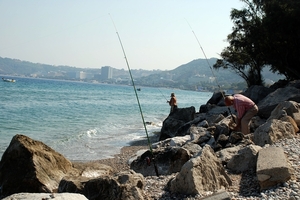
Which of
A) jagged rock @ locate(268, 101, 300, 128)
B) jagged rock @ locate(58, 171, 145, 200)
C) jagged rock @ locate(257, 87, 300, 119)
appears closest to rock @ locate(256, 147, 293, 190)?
jagged rock @ locate(58, 171, 145, 200)

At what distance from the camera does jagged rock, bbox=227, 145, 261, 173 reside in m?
6.62

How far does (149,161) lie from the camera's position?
786 cm

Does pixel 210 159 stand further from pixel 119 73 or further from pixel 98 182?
pixel 119 73

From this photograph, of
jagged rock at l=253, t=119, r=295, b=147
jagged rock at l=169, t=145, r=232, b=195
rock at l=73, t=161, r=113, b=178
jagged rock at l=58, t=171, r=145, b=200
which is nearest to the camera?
jagged rock at l=58, t=171, r=145, b=200

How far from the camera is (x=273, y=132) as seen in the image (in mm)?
7797

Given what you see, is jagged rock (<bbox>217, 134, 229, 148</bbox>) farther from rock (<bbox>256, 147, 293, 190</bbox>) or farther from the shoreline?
rock (<bbox>256, 147, 293, 190</bbox>)

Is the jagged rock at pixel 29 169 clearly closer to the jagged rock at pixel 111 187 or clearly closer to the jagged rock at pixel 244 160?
the jagged rock at pixel 111 187

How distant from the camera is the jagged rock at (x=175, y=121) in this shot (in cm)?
1672

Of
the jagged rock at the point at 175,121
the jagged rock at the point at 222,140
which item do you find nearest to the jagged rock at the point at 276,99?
the jagged rock at the point at 222,140

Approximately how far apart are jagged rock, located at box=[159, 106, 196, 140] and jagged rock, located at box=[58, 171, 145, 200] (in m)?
10.3

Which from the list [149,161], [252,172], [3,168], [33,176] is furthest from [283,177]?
[3,168]

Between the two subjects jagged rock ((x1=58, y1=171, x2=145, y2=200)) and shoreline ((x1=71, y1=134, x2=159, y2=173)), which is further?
shoreline ((x1=71, y1=134, x2=159, y2=173))

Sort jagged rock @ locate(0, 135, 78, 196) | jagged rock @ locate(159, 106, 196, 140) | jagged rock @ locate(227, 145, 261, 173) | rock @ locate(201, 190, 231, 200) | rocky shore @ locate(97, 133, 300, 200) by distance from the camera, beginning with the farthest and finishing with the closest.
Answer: jagged rock @ locate(159, 106, 196, 140) < jagged rock @ locate(0, 135, 78, 196) < jagged rock @ locate(227, 145, 261, 173) < rocky shore @ locate(97, 133, 300, 200) < rock @ locate(201, 190, 231, 200)

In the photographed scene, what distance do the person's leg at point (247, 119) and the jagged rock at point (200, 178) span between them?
354 centimetres
